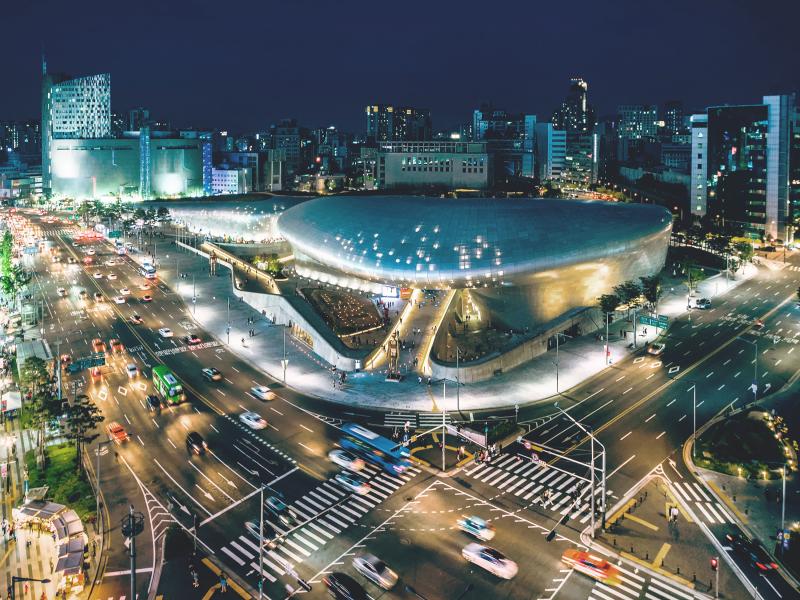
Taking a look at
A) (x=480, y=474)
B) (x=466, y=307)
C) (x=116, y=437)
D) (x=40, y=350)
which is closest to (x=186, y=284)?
(x=40, y=350)

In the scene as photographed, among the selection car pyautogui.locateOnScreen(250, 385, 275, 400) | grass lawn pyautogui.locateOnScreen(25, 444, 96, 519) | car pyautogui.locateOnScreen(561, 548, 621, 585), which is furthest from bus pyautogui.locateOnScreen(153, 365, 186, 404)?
car pyautogui.locateOnScreen(561, 548, 621, 585)

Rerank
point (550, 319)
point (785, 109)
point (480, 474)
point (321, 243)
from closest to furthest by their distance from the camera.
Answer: point (480, 474) → point (550, 319) → point (321, 243) → point (785, 109)

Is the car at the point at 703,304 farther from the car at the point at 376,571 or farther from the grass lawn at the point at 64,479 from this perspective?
the grass lawn at the point at 64,479

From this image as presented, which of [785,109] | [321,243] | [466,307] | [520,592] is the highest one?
[785,109]

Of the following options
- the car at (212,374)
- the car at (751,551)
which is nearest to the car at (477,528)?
the car at (751,551)

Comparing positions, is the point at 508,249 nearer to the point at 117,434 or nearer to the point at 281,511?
the point at 281,511

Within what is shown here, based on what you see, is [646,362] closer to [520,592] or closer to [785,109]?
[520,592]

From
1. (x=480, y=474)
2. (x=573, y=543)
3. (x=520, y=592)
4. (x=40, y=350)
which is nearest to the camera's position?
(x=520, y=592)
